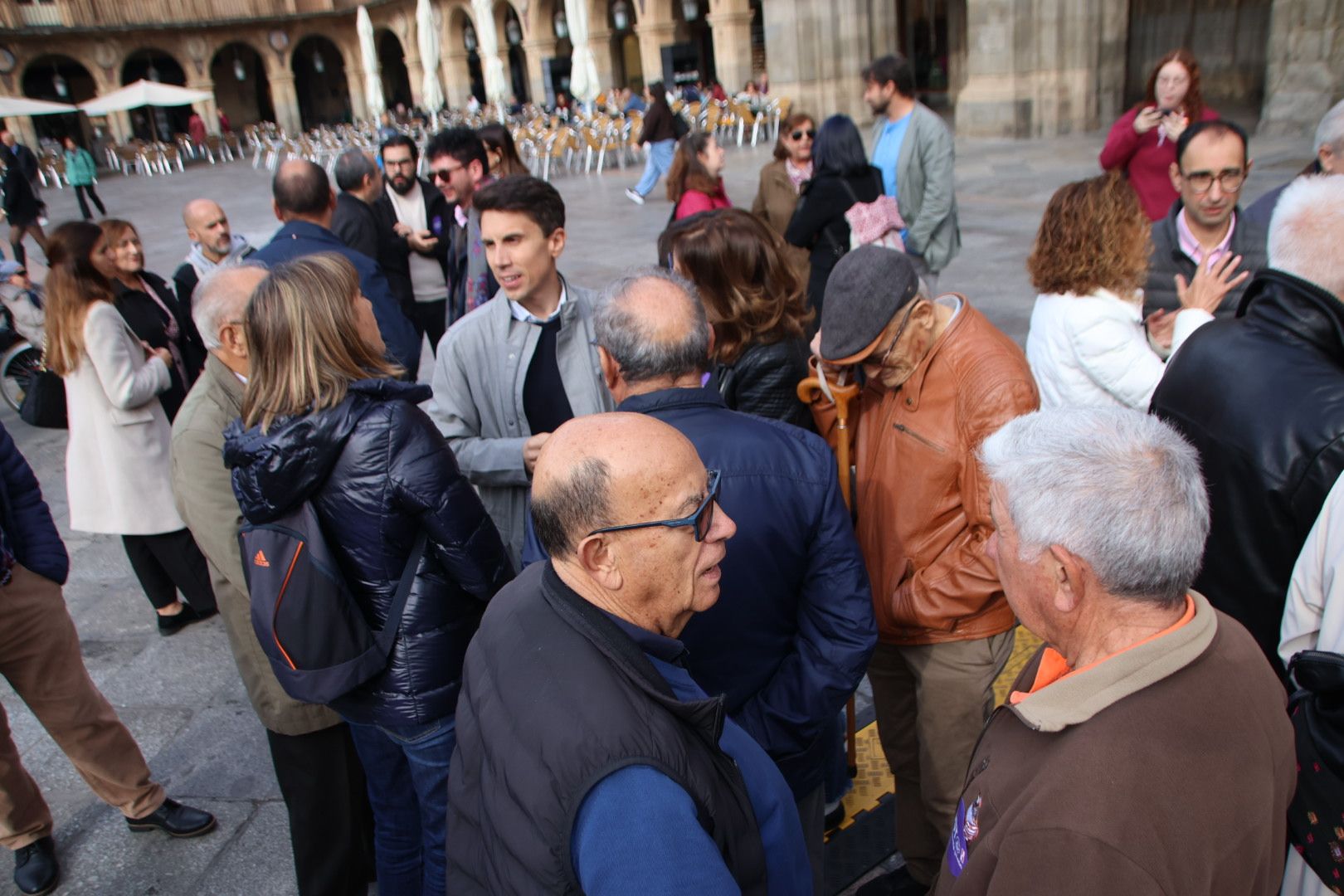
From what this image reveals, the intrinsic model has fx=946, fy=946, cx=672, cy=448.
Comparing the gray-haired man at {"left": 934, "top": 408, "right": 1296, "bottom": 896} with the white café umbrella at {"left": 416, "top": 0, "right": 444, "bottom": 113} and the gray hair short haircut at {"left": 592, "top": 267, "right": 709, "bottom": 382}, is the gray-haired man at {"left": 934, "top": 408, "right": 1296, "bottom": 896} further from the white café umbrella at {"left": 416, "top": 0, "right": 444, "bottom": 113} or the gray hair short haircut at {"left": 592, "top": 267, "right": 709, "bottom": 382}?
the white café umbrella at {"left": 416, "top": 0, "right": 444, "bottom": 113}

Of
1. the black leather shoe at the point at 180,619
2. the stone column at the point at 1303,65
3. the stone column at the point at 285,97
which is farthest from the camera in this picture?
the stone column at the point at 285,97

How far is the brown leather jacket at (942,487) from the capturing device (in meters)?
2.10

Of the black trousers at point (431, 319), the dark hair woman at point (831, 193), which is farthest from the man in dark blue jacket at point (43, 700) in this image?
the dark hair woman at point (831, 193)

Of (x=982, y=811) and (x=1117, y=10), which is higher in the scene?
(x=1117, y=10)

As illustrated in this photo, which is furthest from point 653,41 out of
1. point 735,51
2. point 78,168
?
point 78,168

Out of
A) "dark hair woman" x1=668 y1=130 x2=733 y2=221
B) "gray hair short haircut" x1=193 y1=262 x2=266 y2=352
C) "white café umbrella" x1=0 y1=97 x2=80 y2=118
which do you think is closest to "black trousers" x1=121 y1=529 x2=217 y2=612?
"gray hair short haircut" x1=193 y1=262 x2=266 y2=352

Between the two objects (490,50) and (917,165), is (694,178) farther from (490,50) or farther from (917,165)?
(490,50)

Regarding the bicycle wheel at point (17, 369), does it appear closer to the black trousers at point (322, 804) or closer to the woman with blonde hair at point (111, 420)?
the woman with blonde hair at point (111, 420)

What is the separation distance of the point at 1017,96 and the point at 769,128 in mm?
6319

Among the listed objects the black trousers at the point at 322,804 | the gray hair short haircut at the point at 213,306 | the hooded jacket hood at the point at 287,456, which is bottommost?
the black trousers at the point at 322,804

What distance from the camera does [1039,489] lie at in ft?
4.39

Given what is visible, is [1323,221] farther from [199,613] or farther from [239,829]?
[199,613]

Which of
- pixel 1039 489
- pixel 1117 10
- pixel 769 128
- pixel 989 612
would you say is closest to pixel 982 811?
pixel 1039 489

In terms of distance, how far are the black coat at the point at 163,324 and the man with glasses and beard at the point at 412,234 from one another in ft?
3.52
